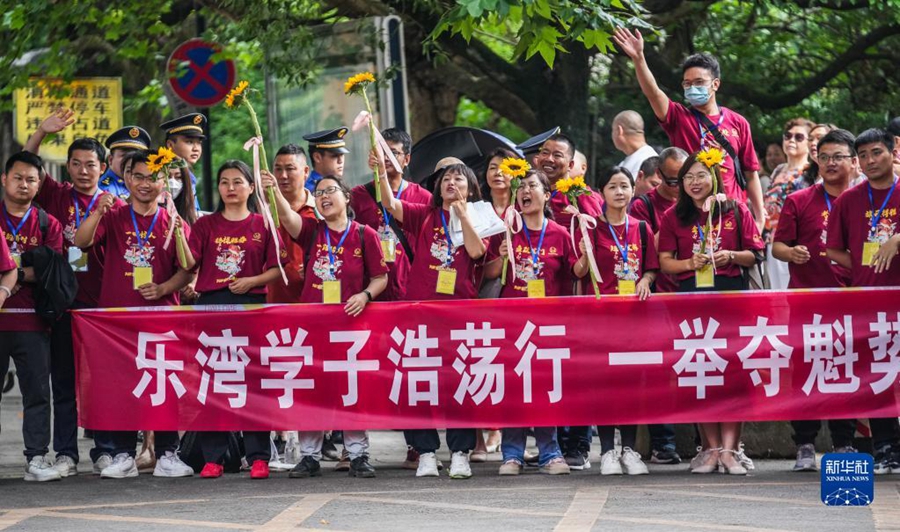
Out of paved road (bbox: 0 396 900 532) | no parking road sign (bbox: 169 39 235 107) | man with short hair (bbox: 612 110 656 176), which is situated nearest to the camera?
paved road (bbox: 0 396 900 532)

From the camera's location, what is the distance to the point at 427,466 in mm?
10008

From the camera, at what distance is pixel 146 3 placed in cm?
1456

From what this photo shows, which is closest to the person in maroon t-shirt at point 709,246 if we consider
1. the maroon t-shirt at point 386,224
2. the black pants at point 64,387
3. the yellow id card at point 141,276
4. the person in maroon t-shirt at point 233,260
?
the maroon t-shirt at point 386,224

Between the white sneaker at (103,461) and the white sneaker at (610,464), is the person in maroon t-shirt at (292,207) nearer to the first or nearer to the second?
the white sneaker at (103,461)

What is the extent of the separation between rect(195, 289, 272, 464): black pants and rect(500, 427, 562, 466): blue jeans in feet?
4.98

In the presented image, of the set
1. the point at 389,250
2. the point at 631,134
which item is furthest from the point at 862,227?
the point at 389,250

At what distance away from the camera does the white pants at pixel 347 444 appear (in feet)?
33.2

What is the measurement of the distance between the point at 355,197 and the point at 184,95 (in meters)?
4.95

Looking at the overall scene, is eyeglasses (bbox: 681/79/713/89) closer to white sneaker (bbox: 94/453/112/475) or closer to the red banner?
the red banner

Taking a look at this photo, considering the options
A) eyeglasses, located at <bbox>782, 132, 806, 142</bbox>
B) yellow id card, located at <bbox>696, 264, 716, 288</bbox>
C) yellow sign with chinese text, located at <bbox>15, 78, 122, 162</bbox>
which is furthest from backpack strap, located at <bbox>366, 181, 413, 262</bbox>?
yellow sign with chinese text, located at <bbox>15, 78, 122, 162</bbox>

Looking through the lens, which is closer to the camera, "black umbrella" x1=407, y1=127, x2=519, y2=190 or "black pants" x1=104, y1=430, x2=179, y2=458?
"black pants" x1=104, y1=430, x2=179, y2=458

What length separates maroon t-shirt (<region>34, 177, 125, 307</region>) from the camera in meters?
10.6

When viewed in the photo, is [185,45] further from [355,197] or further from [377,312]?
[377,312]

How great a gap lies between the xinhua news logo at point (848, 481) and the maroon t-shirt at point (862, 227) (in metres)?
1.93
